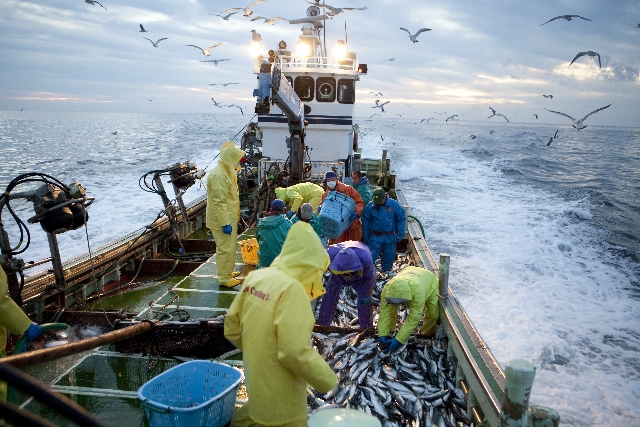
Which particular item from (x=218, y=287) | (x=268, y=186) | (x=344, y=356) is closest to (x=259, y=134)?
(x=268, y=186)

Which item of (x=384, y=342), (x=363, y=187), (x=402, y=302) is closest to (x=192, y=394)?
(x=384, y=342)

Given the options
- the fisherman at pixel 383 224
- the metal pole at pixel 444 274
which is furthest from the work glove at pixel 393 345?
the fisherman at pixel 383 224

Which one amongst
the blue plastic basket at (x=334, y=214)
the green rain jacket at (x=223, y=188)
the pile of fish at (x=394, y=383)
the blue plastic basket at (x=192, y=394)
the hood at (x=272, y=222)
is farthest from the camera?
the blue plastic basket at (x=334, y=214)

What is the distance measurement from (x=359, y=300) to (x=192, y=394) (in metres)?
2.98

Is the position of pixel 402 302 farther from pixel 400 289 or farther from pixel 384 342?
pixel 384 342

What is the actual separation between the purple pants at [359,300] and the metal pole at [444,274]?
991 mm

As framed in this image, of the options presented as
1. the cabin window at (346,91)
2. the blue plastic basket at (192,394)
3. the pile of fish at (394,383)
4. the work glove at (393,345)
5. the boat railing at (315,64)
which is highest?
the boat railing at (315,64)

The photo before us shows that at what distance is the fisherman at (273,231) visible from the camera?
5949mm

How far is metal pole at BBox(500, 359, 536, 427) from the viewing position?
287 centimetres

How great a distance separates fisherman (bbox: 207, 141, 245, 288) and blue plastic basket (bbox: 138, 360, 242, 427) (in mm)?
3094

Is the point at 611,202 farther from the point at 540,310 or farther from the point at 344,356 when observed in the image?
the point at 344,356

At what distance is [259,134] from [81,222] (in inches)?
394

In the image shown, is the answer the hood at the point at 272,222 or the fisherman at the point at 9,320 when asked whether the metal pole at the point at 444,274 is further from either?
the fisherman at the point at 9,320

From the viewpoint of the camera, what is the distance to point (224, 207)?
6234 mm
